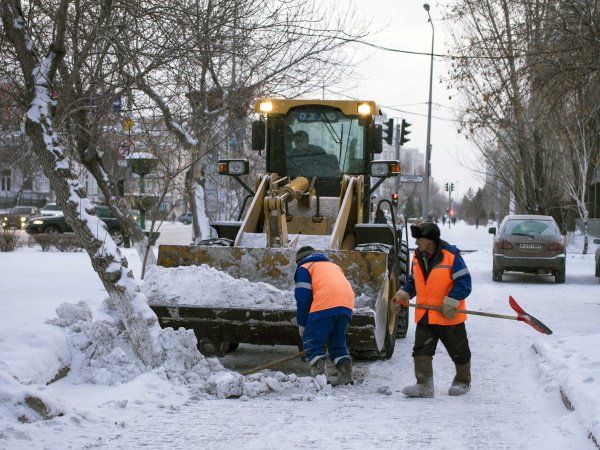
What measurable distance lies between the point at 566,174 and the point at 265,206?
2579 cm

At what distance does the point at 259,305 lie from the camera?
8.49 metres


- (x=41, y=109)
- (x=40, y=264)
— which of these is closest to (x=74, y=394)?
(x=41, y=109)

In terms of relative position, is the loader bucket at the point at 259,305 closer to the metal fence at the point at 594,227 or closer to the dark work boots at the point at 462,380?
the dark work boots at the point at 462,380

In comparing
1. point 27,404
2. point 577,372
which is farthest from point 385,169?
point 27,404

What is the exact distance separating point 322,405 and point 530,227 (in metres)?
13.9

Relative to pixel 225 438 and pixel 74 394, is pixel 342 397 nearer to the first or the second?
pixel 225 438

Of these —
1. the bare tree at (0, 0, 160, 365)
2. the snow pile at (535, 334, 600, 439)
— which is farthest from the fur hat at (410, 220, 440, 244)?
the bare tree at (0, 0, 160, 365)

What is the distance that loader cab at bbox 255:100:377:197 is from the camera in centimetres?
1122

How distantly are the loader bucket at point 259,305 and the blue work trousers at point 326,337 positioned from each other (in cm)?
43

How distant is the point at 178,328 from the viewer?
28.7ft

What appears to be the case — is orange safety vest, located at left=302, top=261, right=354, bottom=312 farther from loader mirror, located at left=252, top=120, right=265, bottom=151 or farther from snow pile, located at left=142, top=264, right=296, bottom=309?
loader mirror, located at left=252, top=120, right=265, bottom=151

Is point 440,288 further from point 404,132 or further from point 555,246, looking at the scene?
point 404,132

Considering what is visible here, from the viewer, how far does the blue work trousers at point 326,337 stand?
7.68 m

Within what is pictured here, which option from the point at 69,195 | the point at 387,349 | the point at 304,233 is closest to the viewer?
the point at 69,195
